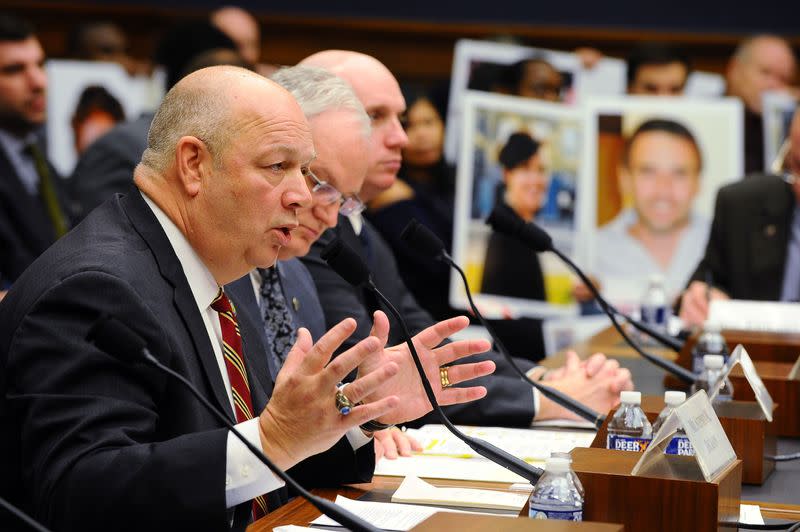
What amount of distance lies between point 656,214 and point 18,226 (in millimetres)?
2720

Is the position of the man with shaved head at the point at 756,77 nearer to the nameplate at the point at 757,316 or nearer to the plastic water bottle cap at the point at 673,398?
the nameplate at the point at 757,316

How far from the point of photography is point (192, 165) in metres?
1.92

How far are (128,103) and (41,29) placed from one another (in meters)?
1.57

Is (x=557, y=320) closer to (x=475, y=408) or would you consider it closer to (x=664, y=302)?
(x=664, y=302)

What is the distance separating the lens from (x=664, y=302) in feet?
13.5

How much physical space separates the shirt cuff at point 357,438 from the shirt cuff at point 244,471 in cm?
37

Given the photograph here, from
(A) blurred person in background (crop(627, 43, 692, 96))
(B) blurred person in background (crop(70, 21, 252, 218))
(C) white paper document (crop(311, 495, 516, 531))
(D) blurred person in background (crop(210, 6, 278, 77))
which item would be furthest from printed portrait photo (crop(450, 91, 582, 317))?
(C) white paper document (crop(311, 495, 516, 531))

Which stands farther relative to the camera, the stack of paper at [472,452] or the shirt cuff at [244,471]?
the stack of paper at [472,452]

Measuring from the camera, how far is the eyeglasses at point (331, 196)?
255 cm

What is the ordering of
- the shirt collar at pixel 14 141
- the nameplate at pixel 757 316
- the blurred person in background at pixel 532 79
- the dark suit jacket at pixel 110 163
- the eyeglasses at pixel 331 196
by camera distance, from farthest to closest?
the blurred person in background at pixel 532 79 < the shirt collar at pixel 14 141 < the dark suit jacket at pixel 110 163 < the nameplate at pixel 757 316 < the eyeglasses at pixel 331 196

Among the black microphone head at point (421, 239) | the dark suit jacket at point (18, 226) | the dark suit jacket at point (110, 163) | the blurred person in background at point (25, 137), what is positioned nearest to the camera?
the black microphone head at point (421, 239)

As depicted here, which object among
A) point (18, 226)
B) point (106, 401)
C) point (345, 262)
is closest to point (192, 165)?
point (345, 262)

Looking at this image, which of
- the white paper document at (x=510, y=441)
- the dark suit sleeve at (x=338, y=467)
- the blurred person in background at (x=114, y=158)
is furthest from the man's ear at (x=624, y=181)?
the dark suit sleeve at (x=338, y=467)

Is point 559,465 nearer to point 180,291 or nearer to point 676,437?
point 676,437
